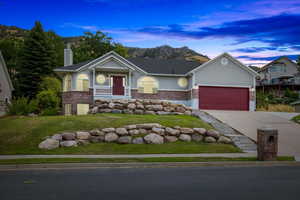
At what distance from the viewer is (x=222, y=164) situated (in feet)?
42.3

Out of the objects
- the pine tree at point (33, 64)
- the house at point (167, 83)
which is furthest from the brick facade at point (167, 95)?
the pine tree at point (33, 64)

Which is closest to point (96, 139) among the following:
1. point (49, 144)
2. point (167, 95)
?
point (49, 144)

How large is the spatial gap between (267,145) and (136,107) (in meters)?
13.1

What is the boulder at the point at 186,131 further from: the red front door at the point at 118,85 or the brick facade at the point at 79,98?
the red front door at the point at 118,85

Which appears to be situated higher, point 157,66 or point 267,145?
point 157,66

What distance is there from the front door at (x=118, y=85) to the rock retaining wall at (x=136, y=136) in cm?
1358

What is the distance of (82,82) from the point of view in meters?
29.9

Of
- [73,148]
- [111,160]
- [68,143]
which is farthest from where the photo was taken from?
[68,143]

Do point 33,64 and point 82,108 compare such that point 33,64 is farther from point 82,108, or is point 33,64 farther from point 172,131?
point 172,131

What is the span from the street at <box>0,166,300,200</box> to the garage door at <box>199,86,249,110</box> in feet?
66.4

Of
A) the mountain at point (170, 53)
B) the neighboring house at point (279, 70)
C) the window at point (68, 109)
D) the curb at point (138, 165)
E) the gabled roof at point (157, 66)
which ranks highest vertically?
the mountain at point (170, 53)

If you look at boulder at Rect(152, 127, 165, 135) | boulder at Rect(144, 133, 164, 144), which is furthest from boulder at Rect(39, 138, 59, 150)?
boulder at Rect(152, 127, 165, 135)

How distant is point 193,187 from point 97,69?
23.4 metres

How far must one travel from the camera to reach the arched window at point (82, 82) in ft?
97.6
